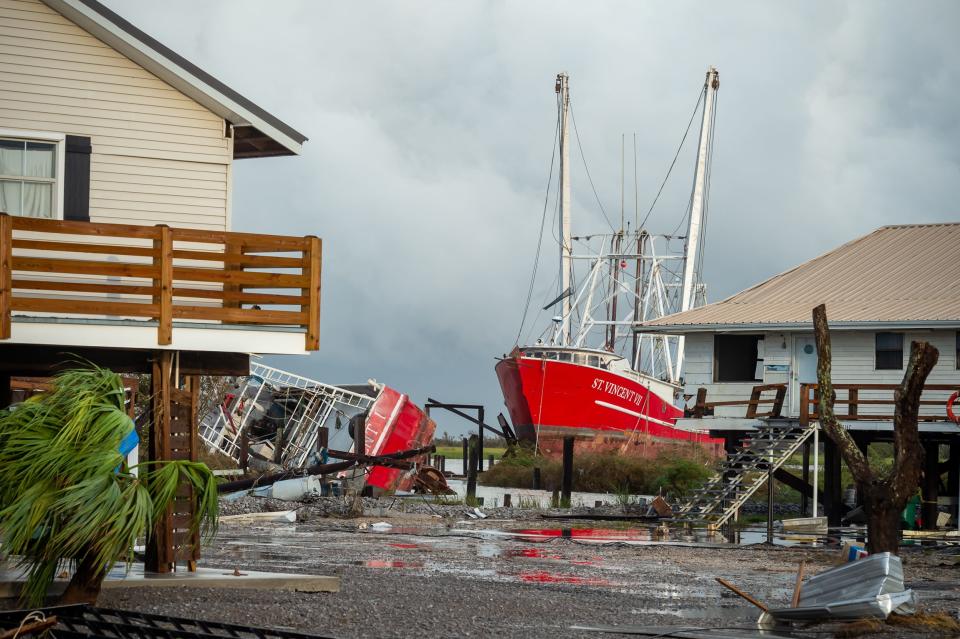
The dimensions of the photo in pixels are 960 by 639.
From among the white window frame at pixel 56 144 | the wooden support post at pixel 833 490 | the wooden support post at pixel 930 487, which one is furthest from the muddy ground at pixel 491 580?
the wooden support post at pixel 930 487

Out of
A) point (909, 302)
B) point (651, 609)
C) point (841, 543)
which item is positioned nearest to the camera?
point (651, 609)

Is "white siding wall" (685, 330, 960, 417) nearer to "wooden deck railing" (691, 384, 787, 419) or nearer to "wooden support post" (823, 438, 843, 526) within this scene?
"wooden deck railing" (691, 384, 787, 419)

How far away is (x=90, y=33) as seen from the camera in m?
18.2

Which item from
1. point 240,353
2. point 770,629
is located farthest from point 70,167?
point 770,629

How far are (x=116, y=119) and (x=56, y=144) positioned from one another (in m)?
0.89

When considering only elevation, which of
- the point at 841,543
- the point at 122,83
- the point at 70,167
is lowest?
the point at 841,543

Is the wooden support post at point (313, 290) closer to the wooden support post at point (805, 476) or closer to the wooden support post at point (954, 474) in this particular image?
the wooden support post at point (805, 476)

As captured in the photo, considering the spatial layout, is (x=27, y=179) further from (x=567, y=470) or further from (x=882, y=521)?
(x=567, y=470)

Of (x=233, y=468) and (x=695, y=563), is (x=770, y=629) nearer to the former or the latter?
(x=695, y=563)

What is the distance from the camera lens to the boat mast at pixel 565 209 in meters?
61.0

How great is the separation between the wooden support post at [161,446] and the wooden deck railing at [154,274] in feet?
2.05

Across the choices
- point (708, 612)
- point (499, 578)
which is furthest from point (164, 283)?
point (708, 612)

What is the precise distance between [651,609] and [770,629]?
6.56 feet

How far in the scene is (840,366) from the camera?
3631 cm
